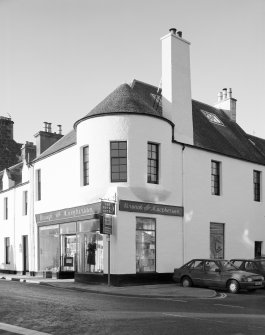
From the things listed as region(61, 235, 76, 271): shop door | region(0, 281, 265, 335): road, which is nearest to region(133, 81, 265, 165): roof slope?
region(61, 235, 76, 271): shop door

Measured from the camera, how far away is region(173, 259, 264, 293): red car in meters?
20.0

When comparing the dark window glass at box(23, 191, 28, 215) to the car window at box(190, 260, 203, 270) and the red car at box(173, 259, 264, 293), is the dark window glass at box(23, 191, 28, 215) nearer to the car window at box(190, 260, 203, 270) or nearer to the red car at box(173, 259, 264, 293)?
the red car at box(173, 259, 264, 293)

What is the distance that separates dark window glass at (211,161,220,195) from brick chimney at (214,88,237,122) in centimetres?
846

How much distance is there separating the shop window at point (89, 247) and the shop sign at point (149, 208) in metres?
1.80

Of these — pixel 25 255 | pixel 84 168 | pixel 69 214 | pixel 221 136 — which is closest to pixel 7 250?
pixel 25 255

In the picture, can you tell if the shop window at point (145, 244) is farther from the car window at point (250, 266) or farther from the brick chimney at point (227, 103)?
the brick chimney at point (227, 103)

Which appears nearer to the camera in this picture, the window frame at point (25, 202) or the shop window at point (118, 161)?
the shop window at point (118, 161)

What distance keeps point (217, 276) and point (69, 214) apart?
28.9 ft

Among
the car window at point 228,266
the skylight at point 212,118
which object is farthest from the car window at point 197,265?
the skylight at point 212,118

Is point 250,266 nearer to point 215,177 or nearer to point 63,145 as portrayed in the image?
point 215,177

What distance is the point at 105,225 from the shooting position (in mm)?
22047

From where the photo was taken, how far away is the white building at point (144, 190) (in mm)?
23359

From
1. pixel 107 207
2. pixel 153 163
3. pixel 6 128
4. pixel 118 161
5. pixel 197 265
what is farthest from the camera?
pixel 6 128

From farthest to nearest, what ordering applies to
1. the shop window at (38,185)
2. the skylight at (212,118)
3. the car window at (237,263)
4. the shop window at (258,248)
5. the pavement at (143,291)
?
1. the skylight at (212,118)
2. the shop window at (258,248)
3. the shop window at (38,185)
4. the car window at (237,263)
5. the pavement at (143,291)
